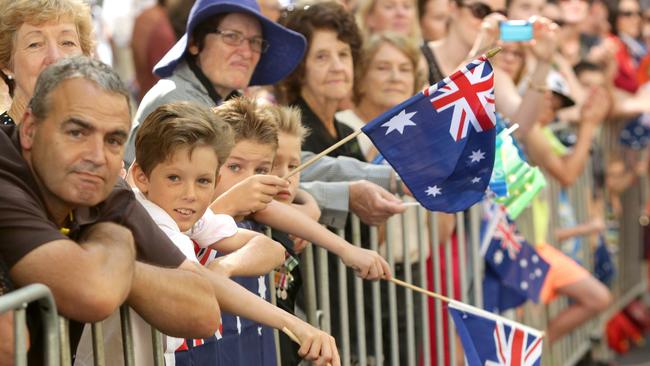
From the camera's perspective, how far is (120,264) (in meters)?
3.40

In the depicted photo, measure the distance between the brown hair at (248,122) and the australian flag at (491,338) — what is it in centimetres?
130

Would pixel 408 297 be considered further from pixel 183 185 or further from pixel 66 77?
pixel 66 77

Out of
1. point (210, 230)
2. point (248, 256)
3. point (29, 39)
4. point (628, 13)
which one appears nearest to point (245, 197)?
point (210, 230)

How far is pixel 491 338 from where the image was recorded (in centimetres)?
564

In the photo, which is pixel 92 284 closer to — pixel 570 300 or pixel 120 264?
pixel 120 264

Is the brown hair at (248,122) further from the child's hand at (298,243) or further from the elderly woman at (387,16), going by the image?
the elderly woman at (387,16)

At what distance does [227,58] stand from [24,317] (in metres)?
2.51

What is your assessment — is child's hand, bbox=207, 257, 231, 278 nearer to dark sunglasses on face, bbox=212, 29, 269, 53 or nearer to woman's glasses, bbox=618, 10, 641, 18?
dark sunglasses on face, bbox=212, 29, 269, 53

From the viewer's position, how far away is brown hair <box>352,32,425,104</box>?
22.4 ft

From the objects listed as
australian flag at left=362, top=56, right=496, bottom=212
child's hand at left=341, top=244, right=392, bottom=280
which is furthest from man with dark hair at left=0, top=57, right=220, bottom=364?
australian flag at left=362, top=56, right=496, bottom=212

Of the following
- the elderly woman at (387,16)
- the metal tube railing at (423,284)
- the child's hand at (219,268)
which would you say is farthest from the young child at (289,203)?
the elderly woman at (387,16)

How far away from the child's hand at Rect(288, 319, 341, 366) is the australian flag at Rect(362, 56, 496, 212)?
3.67 feet

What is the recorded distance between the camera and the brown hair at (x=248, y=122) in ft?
15.6

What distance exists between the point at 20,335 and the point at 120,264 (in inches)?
13.6
